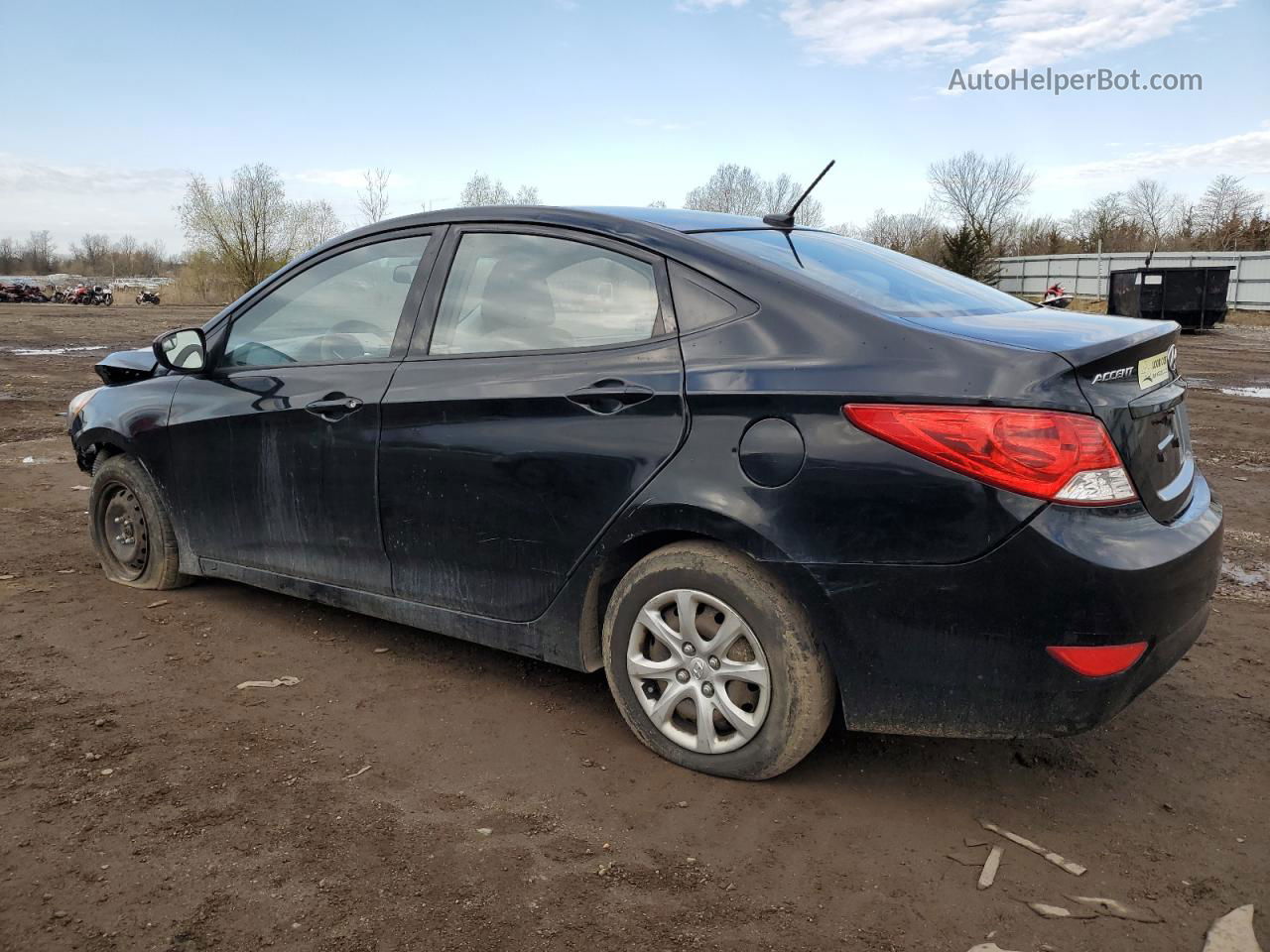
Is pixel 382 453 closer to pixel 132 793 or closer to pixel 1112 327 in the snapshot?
pixel 132 793

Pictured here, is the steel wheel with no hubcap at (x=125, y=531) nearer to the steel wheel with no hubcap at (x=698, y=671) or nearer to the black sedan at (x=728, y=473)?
the black sedan at (x=728, y=473)

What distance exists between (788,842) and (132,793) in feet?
6.05

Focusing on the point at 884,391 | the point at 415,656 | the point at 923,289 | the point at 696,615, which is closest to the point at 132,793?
the point at 415,656

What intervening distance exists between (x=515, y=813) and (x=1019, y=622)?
4.69ft

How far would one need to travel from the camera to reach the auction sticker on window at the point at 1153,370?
8.78 ft

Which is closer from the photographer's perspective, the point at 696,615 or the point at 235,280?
the point at 696,615

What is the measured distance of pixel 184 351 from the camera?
166 inches

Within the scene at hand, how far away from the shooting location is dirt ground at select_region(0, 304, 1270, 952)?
2.30 m

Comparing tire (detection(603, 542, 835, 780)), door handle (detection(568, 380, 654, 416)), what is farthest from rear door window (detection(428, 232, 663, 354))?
tire (detection(603, 542, 835, 780))

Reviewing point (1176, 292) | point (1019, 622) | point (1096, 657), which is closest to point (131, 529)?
point (1019, 622)

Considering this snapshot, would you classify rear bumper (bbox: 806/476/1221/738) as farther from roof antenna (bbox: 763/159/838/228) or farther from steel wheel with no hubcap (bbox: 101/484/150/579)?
steel wheel with no hubcap (bbox: 101/484/150/579)

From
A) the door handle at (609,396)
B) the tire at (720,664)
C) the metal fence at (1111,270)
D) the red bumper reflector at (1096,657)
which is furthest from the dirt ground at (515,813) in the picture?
the metal fence at (1111,270)

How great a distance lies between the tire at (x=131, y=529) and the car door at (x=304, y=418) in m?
0.24

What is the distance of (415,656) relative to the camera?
395 cm
